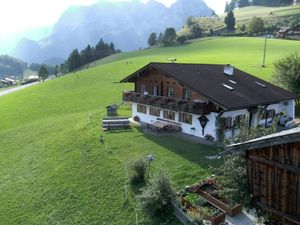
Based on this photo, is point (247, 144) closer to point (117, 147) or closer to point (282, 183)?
point (282, 183)

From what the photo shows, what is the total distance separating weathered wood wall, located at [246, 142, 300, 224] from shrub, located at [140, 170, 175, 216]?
7237 mm

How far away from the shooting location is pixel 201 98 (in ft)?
107

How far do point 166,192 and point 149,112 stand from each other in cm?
1870

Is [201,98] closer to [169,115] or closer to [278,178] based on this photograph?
[169,115]

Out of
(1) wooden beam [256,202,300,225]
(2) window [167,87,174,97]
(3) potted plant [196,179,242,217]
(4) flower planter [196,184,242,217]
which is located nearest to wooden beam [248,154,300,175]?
(1) wooden beam [256,202,300,225]

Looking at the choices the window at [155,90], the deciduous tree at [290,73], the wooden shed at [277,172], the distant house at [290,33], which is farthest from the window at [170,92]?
the distant house at [290,33]

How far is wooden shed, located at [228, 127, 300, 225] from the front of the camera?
1212 centimetres

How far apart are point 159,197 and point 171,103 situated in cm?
1534

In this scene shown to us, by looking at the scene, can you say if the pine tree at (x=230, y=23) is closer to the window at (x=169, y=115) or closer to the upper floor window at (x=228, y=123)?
the window at (x=169, y=115)

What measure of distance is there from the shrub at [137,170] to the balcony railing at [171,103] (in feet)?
30.7

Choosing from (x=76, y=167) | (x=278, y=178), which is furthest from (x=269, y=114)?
(x=278, y=178)

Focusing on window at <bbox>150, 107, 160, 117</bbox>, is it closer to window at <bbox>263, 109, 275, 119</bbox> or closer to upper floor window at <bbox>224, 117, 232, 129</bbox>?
upper floor window at <bbox>224, 117, 232, 129</bbox>

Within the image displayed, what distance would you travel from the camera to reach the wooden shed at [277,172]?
12.1 m

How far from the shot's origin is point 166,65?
37.7 m
